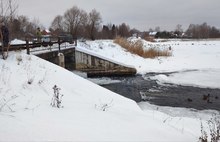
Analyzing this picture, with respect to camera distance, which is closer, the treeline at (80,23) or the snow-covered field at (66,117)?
the snow-covered field at (66,117)

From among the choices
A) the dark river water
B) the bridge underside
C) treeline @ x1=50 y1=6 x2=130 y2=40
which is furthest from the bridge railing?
treeline @ x1=50 y1=6 x2=130 y2=40

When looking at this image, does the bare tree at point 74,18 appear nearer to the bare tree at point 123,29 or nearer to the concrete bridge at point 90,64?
the bare tree at point 123,29

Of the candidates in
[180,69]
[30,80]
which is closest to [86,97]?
[30,80]

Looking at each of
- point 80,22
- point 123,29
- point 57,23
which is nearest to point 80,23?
point 80,22

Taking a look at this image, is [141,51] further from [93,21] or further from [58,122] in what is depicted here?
[93,21]

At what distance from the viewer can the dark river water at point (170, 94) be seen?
12.9 metres

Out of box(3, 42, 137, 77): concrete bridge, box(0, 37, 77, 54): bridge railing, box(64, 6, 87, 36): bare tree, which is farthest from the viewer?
box(64, 6, 87, 36): bare tree

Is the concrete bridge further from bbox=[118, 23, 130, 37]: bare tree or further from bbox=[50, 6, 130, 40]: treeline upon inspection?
bbox=[118, 23, 130, 37]: bare tree

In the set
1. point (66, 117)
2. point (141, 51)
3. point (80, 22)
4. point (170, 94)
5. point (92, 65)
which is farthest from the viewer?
point (80, 22)

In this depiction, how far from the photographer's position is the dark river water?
12891 mm

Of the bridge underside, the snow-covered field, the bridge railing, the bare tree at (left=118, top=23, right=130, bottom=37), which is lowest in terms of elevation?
the bridge underside

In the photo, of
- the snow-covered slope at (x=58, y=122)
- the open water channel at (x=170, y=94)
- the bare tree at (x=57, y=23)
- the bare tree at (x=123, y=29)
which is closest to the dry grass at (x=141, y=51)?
the open water channel at (x=170, y=94)

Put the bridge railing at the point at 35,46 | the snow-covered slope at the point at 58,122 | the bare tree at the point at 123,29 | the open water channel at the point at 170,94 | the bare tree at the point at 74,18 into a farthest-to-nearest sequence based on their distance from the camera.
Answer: the bare tree at the point at 123,29, the bare tree at the point at 74,18, the bridge railing at the point at 35,46, the open water channel at the point at 170,94, the snow-covered slope at the point at 58,122

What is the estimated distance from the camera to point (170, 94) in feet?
49.7
